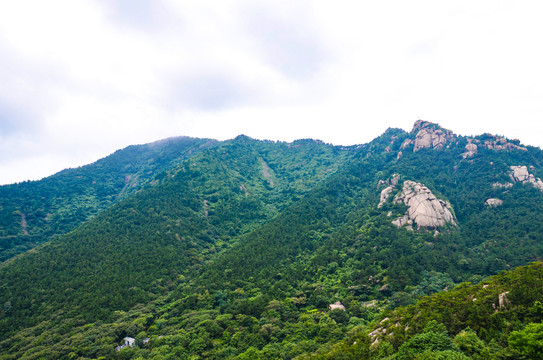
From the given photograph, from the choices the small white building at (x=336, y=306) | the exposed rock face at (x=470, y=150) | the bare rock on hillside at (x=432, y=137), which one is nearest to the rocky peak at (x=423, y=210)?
the small white building at (x=336, y=306)

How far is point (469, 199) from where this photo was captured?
97.1 meters

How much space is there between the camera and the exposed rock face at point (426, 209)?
81125 millimetres

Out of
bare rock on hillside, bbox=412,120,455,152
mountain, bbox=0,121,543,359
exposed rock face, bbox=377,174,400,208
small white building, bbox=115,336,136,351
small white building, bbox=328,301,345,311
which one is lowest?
small white building, bbox=328,301,345,311

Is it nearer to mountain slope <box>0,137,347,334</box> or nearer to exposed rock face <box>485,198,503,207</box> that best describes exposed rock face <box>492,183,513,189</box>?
exposed rock face <box>485,198,503,207</box>

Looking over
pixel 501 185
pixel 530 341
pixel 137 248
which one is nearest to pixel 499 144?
pixel 501 185

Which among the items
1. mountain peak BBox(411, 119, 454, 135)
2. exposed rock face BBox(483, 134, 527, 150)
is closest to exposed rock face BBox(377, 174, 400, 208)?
exposed rock face BBox(483, 134, 527, 150)

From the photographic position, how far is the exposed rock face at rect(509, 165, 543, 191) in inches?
3533

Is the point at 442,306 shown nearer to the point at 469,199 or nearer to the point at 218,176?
the point at 469,199

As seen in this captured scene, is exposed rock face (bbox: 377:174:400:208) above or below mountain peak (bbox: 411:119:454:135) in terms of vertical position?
below

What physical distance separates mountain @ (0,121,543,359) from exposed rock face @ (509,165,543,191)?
716 millimetres

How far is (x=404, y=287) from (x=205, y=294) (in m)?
49.6

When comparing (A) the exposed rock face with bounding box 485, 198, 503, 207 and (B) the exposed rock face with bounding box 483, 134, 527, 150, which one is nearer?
(A) the exposed rock face with bounding box 485, 198, 503, 207

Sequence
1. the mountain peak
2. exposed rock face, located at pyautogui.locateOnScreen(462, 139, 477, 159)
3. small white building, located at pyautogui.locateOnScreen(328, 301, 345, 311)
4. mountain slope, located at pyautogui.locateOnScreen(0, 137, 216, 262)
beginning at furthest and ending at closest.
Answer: the mountain peak
exposed rock face, located at pyautogui.locateOnScreen(462, 139, 477, 159)
mountain slope, located at pyautogui.locateOnScreen(0, 137, 216, 262)
small white building, located at pyautogui.locateOnScreen(328, 301, 345, 311)

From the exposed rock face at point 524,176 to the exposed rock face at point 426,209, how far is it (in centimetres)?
3233
